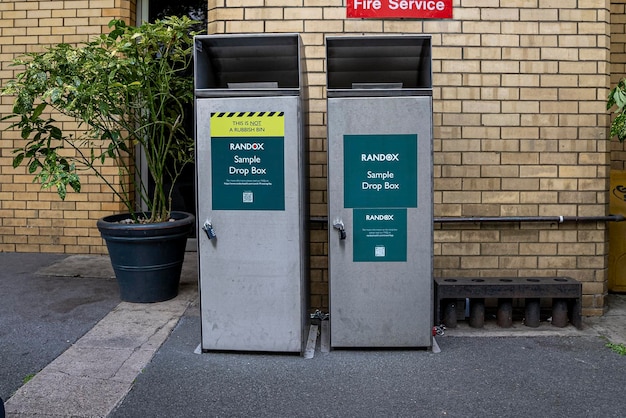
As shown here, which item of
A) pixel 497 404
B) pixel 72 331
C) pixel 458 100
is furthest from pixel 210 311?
pixel 458 100

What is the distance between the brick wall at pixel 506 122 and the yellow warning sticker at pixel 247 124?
0.94 meters

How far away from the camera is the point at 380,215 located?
4215 millimetres

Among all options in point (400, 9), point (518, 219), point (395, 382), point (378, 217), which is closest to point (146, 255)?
point (378, 217)

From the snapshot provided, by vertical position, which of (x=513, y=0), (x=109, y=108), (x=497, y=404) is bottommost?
(x=497, y=404)

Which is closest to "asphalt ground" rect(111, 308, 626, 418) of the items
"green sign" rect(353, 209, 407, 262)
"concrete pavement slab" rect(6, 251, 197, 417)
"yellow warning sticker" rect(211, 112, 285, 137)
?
"concrete pavement slab" rect(6, 251, 197, 417)

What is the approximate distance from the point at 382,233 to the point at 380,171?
0.44 meters

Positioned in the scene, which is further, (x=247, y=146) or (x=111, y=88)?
(x=111, y=88)

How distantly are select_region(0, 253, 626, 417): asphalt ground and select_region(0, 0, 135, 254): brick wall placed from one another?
2.12 metres

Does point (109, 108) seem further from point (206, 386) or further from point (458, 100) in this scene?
point (458, 100)

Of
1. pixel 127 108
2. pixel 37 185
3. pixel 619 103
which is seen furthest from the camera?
pixel 37 185

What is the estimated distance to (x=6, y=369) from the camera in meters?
3.96

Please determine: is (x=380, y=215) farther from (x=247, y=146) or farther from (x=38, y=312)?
(x=38, y=312)

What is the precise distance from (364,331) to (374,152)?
4.20 feet

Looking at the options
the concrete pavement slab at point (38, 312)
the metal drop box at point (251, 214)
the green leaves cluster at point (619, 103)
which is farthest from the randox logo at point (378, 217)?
the concrete pavement slab at point (38, 312)
